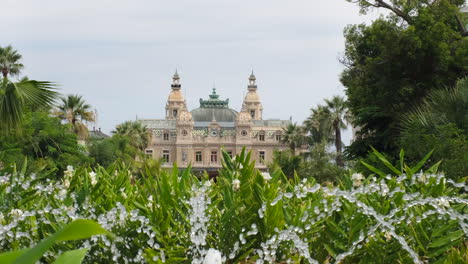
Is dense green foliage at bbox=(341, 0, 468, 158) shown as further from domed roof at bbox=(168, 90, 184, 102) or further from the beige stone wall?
domed roof at bbox=(168, 90, 184, 102)

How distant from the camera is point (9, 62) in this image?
114 ft

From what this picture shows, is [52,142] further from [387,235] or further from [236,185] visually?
[387,235]

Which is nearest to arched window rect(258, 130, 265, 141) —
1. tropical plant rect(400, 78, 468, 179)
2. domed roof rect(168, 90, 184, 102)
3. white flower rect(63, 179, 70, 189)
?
domed roof rect(168, 90, 184, 102)

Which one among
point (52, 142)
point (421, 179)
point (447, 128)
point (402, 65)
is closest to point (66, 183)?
point (421, 179)

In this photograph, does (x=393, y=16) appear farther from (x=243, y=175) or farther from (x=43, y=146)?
(x=243, y=175)

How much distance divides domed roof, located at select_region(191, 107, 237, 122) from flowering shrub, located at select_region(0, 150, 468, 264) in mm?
120424

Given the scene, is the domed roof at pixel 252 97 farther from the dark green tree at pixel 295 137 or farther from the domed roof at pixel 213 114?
the dark green tree at pixel 295 137

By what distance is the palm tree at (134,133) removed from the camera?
5866 cm

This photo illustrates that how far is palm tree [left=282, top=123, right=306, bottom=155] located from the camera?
62062mm

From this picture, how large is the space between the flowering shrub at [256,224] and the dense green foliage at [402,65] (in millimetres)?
18323

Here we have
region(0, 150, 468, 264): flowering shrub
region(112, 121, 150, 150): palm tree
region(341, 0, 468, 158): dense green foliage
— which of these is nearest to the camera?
region(0, 150, 468, 264): flowering shrub

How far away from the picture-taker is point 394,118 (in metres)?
22.2

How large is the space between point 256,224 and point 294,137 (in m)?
59.9

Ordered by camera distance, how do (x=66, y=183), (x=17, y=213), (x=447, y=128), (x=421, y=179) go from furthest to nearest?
(x=447, y=128)
(x=66, y=183)
(x=421, y=179)
(x=17, y=213)
